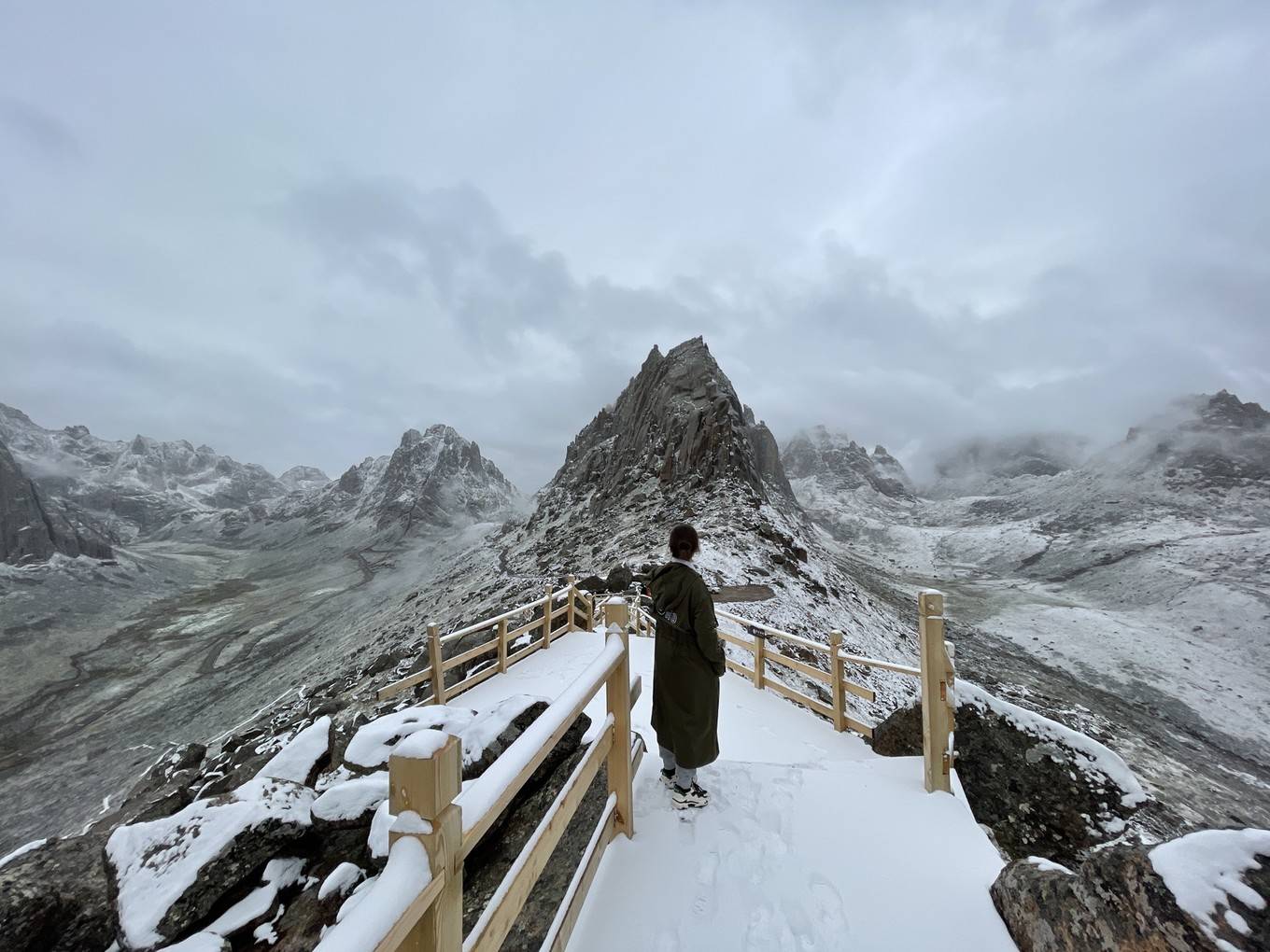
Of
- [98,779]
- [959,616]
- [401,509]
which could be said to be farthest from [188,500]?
[959,616]

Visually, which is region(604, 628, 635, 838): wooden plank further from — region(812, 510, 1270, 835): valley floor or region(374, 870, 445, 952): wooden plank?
region(812, 510, 1270, 835): valley floor

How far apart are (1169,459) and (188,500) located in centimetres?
27274

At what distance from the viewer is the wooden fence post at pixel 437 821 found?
4.04 ft

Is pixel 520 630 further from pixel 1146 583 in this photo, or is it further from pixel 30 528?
pixel 30 528

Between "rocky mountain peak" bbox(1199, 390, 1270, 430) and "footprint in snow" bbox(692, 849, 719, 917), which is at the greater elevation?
"rocky mountain peak" bbox(1199, 390, 1270, 430)

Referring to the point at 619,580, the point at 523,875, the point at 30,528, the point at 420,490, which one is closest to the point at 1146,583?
the point at 619,580

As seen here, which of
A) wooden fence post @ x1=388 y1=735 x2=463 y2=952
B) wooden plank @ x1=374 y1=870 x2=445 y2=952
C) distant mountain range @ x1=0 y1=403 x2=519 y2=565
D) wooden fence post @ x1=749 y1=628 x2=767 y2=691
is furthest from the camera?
distant mountain range @ x1=0 y1=403 x2=519 y2=565

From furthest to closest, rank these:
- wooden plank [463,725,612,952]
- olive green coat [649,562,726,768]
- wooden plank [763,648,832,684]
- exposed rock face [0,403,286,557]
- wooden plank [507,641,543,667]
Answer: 1. exposed rock face [0,403,286,557]
2. wooden plank [507,641,543,667]
3. wooden plank [763,648,832,684]
4. olive green coat [649,562,726,768]
5. wooden plank [463,725,612,952]

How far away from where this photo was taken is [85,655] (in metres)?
59.2

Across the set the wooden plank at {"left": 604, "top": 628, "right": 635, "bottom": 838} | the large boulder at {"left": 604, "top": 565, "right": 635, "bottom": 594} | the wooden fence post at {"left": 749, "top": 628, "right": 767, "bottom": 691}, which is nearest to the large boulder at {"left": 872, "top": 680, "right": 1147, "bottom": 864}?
the wooden plank at {"left": 604, "top": 628, "right": 635, "bottom": 838}

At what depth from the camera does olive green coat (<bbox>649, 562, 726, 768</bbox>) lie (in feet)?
12.2

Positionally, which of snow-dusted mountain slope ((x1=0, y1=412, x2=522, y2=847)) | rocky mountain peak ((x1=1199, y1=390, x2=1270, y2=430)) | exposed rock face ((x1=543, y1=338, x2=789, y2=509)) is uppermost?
rocky mountain peak ((x1=1199, y1=390, x2=1270, y2=430))

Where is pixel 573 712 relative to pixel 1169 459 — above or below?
below

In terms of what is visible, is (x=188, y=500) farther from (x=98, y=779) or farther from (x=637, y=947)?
(x=637, y=947)
